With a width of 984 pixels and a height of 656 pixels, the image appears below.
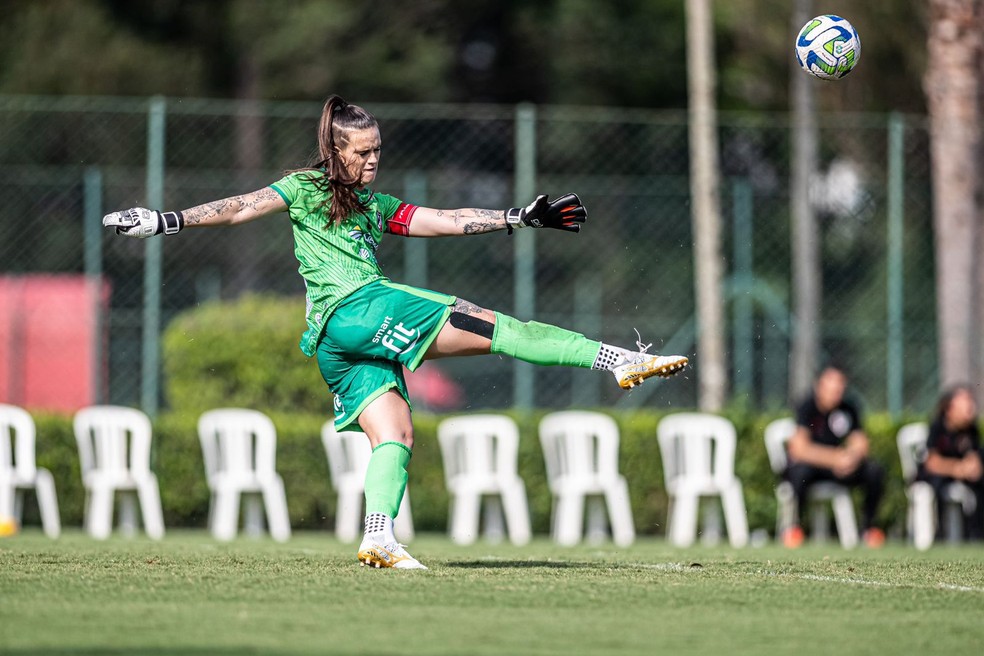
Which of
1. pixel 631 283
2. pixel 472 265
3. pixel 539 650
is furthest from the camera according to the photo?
pixel 631 283

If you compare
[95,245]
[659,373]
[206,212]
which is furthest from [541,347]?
[95,245]

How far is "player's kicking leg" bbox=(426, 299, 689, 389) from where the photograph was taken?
680 cm

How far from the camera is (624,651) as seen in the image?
4.89 metres

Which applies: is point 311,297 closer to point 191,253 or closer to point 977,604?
point 977,604

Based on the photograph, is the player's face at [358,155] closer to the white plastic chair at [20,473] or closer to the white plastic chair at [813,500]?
the white plastic chair at [813,500]

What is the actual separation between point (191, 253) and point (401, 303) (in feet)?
33.5

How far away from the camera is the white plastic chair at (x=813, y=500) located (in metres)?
14.1

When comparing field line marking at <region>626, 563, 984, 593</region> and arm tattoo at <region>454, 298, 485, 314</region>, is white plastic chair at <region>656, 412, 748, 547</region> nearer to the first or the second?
field line marking at <region>626, 563, 984, 593</region>

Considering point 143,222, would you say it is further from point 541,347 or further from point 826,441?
point 826,441

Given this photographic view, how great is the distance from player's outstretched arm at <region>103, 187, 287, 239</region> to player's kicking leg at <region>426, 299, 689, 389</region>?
0.94 m

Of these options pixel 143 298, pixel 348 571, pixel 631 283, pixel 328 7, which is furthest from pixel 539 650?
pixel 328 7

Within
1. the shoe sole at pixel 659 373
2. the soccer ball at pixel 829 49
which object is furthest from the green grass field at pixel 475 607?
the soccer ball at pixel 829 49

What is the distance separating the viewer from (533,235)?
50.0 feet

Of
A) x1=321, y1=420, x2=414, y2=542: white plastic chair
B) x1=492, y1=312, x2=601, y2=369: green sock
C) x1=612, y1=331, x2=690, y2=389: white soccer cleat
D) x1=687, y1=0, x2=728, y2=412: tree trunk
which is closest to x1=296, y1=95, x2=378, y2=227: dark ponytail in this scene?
x1=492, y1=312, x2=601, y2=369: green sock
